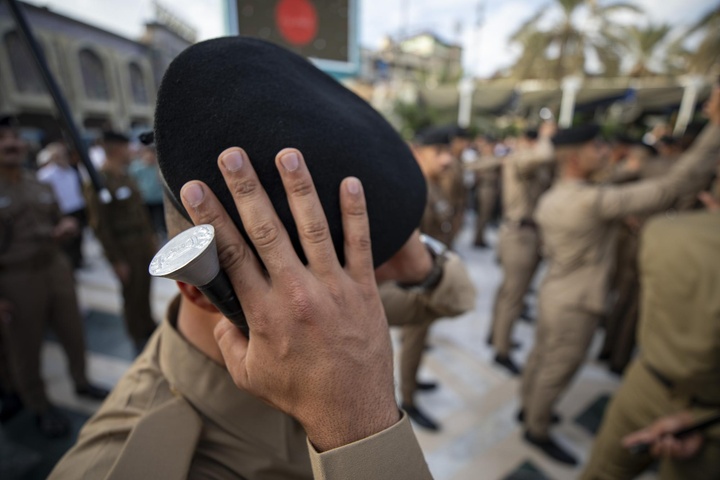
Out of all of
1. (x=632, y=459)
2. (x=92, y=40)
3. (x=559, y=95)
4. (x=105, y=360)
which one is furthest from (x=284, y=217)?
(x=559, y=95)

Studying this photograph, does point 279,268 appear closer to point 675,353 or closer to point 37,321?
point 675,353

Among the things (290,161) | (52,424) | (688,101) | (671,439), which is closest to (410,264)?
(290,161)

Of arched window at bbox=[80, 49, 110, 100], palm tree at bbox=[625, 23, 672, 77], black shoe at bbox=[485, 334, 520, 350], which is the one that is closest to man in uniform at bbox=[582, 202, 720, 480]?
black shoe at bbox=[485, 334, 520, 350]

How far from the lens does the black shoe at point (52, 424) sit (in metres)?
2.56

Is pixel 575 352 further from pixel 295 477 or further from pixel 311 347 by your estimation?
pixel 311 347

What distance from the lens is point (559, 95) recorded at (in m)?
16.3

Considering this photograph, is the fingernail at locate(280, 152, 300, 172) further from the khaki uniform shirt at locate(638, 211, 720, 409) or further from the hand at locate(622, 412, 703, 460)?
the hand at locate(622, 412, 703, 460)

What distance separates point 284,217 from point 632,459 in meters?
2.09

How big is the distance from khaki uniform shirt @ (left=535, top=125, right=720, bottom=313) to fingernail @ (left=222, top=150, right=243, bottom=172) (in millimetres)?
2487

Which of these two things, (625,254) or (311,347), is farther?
(625,254)

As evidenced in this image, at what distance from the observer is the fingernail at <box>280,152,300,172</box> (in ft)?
1.98

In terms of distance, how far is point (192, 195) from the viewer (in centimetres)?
60

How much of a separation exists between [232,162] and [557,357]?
269 cm

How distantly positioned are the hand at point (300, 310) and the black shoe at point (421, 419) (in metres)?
2.39
